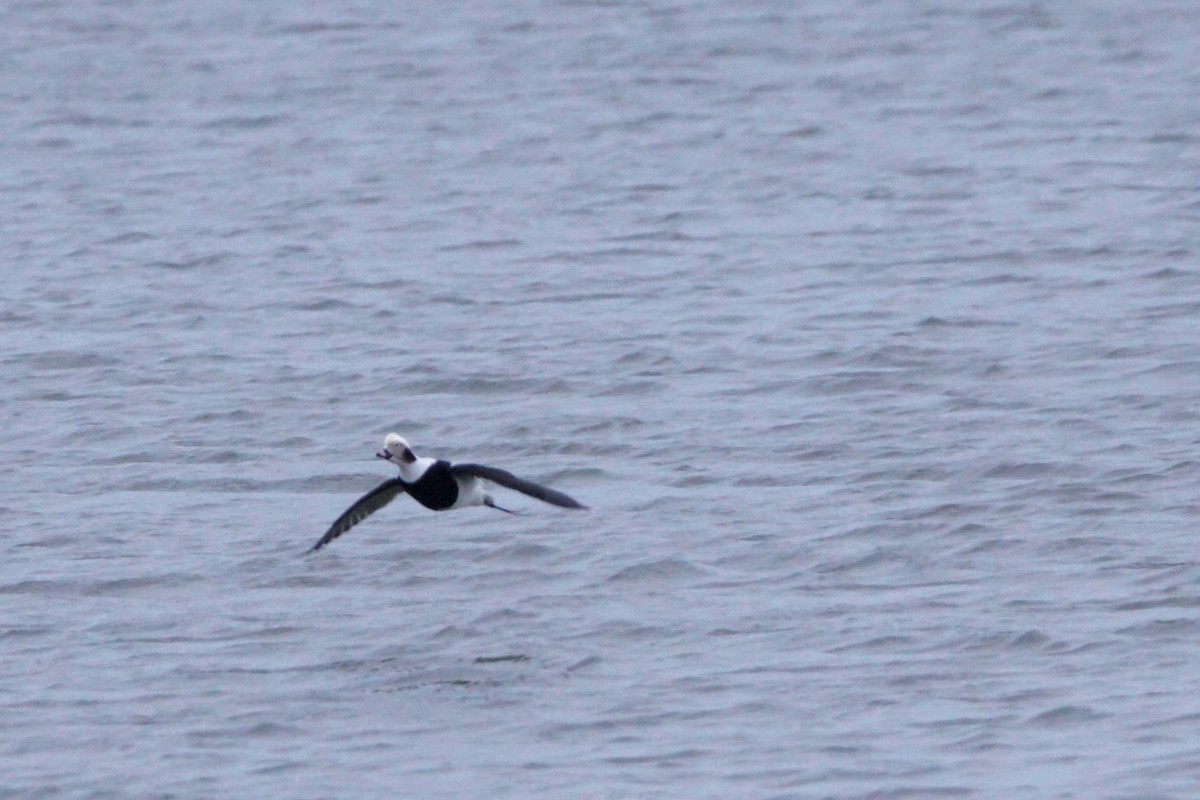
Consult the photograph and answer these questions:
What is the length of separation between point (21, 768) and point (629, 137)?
60.4 feet

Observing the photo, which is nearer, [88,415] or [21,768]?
[21,768]

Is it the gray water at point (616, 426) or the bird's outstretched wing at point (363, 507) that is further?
the bird's outstretched wing at point (363, 507)

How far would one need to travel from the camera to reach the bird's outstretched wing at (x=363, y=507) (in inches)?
490

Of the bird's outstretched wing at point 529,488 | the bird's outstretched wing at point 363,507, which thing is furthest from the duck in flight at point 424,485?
the bird's outstretched wing at point 529,488

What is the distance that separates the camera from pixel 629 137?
28094mm

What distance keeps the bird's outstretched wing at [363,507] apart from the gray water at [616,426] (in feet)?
1.27

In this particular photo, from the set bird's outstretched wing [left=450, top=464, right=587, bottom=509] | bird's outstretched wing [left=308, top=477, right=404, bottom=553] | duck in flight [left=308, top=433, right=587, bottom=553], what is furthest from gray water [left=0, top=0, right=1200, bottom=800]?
bird's outstretched wing [left=450, top=464, right=587, bottom=509]

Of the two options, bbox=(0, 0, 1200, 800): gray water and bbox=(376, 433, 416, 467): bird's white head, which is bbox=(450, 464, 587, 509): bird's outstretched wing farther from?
bbox=(0, 0, 1200, 800): gray water

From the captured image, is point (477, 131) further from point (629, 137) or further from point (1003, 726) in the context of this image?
point (1003, 726)

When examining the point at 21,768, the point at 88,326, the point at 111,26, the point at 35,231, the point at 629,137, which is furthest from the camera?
the point at 111,26

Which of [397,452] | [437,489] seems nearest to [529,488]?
[437,489]

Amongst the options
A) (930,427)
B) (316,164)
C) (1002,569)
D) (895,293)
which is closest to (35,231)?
(316,164)

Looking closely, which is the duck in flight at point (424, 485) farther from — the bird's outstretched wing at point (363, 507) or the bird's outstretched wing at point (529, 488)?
the bird's outstretched wing at point (529, 488)

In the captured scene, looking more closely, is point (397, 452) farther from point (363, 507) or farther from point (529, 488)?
point (529, 488)
